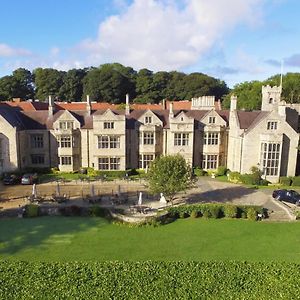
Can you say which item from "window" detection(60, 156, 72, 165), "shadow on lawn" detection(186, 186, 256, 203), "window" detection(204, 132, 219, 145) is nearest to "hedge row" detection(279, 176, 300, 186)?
"shadow on lawn" detection(186, 186, 256, 203)

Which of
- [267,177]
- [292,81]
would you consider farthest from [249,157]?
[292,81]

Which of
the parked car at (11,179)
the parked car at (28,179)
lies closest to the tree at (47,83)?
the parked car at (11,179)

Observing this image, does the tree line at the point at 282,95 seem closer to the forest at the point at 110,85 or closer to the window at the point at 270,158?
the forest at the point at 110,85

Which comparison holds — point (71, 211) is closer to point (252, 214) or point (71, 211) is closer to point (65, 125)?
point (252, 214)

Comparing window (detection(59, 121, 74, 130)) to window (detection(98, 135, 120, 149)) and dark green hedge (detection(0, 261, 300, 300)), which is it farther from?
dark green hedge (detection(0, 261, 300, 300))

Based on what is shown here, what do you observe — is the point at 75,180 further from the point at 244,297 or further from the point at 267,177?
the point at 244,297

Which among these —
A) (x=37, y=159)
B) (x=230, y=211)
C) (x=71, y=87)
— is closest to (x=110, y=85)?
(x=71, y=87)

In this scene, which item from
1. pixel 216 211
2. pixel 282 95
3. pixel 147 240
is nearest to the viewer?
pixel 147 240
